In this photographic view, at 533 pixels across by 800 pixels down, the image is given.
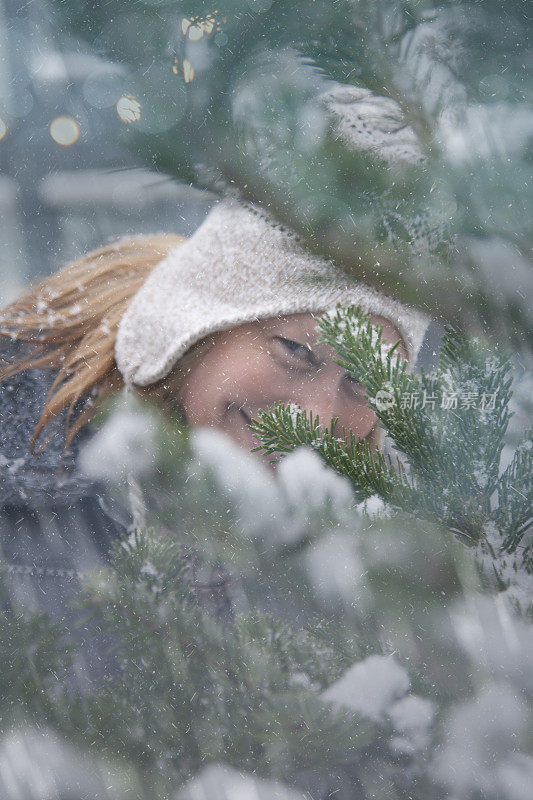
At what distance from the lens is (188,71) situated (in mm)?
470

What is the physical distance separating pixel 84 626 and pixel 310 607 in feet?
0.70

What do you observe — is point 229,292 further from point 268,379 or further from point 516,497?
point 516,497

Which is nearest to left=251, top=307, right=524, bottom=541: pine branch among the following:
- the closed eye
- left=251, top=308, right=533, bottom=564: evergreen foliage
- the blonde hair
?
left=251, top=308, right=533, bottom=564: evergreen foliage

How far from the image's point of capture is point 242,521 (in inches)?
19.5

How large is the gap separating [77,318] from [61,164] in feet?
0.46

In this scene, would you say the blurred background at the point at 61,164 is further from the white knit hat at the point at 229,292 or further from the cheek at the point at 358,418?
the cheek at the point at 358,418

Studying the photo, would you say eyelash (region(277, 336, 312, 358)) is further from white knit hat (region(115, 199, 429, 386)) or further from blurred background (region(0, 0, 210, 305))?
blurred background (region(0, 0, 210, 305))

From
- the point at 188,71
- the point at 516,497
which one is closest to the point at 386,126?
the point at 188,71

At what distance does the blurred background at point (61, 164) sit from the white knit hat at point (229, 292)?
0.14 ft

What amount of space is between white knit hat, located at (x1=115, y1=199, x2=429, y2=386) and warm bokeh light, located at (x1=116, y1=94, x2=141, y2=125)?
0.10m

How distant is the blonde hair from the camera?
0.54 meters

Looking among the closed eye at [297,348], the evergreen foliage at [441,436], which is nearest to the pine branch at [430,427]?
the evergreen foliage at [441,436]

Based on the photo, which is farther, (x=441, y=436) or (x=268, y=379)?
(x=268, y=379)

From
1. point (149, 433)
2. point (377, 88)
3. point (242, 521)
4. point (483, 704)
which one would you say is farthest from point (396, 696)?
point (377, 88)
